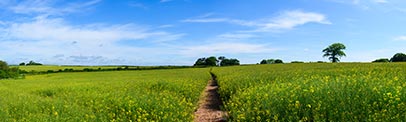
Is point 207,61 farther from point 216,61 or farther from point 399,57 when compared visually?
point 399,57

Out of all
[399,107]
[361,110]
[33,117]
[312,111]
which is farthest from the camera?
[33,117]

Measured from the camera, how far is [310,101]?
925 centimetres

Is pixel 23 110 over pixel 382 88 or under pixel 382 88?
under

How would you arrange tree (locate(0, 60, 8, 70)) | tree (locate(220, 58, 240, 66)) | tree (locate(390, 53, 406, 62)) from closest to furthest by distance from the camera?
tree (locate(390, 53, 406, 62)) < tree (locate(0, 60, 8, 70)) < tree (locate(220, 58, 240, 66))

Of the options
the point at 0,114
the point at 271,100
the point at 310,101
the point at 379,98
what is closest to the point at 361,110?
the point at 379,98

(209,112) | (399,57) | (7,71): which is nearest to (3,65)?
(7,71)

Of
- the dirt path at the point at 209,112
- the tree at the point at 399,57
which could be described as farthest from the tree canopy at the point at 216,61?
the dirt path at the point at 209,112

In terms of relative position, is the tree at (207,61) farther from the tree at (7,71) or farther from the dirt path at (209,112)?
the dirt path at (209,112)

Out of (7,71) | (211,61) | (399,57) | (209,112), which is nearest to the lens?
(209,112)

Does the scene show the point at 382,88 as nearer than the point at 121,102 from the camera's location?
Yes

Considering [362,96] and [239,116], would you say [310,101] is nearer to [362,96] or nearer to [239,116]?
[362,96]

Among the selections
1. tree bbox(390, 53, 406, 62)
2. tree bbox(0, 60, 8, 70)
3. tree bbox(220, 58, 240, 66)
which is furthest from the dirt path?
tree bbox(220, 58, 240, 66)

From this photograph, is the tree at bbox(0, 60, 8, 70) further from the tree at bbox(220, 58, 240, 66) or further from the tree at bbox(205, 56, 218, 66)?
the tree at bbox(220, 58, 240, 66)

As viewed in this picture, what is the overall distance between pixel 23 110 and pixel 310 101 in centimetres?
886
